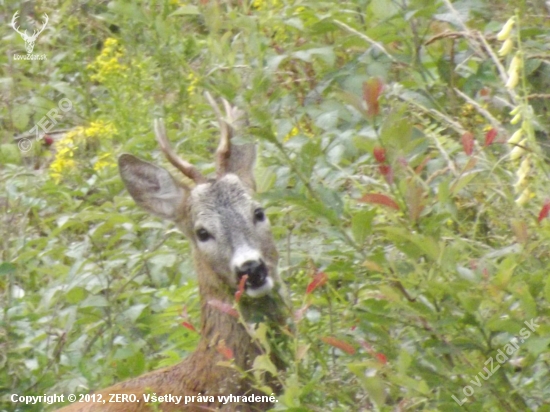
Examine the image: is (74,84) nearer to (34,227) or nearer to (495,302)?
(34,227)

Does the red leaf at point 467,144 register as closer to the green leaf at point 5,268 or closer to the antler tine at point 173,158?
the antler tine at point 173,158

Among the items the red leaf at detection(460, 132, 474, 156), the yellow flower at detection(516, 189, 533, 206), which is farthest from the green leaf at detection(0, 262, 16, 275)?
the yellow flower at detection(516, 189, 533, 206)

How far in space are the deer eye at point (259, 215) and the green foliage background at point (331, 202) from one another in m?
0.09

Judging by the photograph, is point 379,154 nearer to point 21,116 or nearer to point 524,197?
point 524,197

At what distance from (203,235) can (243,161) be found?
45cm

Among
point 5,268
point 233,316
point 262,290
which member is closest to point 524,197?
point 262,290

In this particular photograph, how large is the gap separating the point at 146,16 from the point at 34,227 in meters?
1.45

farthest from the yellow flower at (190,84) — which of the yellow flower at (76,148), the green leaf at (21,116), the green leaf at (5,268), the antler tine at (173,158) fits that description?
the green leaf at (5,268)

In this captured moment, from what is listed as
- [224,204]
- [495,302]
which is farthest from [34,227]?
[495,302]

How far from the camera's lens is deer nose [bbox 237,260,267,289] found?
4.28 metres

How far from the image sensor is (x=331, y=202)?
3.44 meters

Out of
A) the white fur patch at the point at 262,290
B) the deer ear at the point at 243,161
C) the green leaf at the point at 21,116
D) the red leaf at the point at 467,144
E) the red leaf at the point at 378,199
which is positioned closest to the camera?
the red leaf at the point at 378,199

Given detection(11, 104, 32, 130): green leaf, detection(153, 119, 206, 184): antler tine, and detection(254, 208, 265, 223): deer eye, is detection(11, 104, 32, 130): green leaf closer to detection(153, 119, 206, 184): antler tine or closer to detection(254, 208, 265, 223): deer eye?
detection(153, 119, 206, 184): antler tine

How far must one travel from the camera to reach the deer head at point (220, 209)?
451cm
